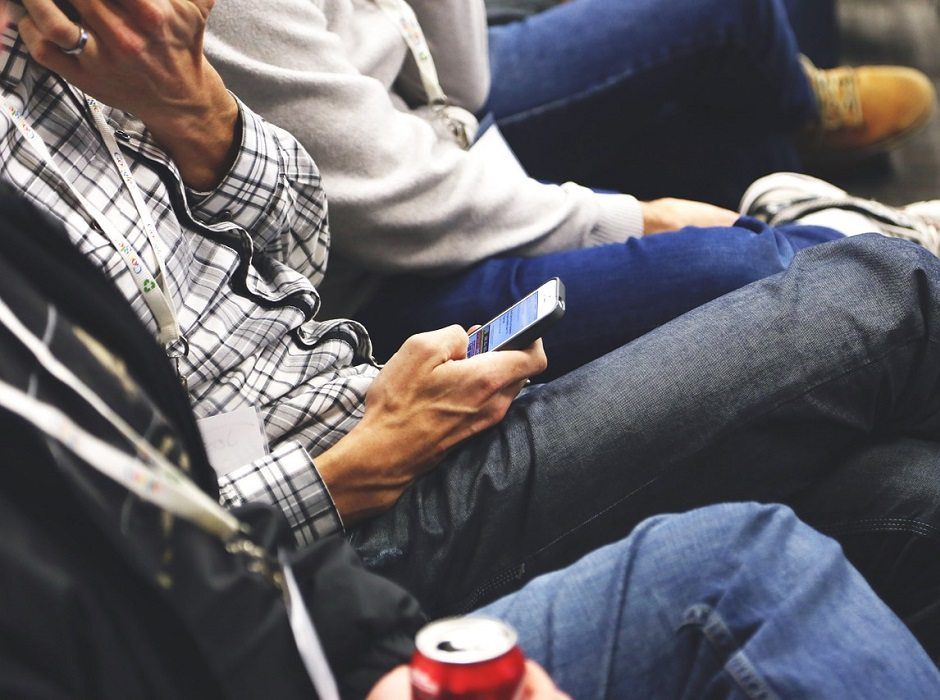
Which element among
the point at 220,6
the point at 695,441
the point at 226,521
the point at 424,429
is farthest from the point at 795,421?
the point at 220,6

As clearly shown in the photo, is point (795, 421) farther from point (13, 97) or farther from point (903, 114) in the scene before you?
point (903, 114)

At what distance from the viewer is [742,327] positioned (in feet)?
2.80

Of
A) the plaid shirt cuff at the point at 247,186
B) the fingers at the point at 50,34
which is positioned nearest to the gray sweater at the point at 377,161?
the plaid shirt cuff at the point at 247,186

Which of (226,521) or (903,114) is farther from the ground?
(226,521)

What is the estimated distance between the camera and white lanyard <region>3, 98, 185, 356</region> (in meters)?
0.75

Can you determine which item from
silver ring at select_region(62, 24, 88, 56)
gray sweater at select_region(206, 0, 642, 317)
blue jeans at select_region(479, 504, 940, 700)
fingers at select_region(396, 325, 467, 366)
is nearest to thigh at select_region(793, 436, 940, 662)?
blue jeans at select_region(479, 504, 940, 700)

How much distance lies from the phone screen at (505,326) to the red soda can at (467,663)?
1.47ft

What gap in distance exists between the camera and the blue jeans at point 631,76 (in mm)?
1437

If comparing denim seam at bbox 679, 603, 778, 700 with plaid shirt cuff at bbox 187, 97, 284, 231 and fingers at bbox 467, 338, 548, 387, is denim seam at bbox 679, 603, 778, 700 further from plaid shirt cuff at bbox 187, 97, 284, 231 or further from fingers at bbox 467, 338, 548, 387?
plaid shirt cuff at bbox 187, 97, 284, 231

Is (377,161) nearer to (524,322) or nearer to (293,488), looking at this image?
(524,322)

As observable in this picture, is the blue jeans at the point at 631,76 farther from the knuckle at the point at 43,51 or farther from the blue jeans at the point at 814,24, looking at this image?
the knuckle at the point at 43,51

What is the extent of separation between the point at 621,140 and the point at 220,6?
74 cm

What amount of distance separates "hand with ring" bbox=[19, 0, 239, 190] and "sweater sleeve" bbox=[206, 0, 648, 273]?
14cm

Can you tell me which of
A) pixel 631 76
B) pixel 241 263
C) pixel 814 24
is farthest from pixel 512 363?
pixel 814 24
